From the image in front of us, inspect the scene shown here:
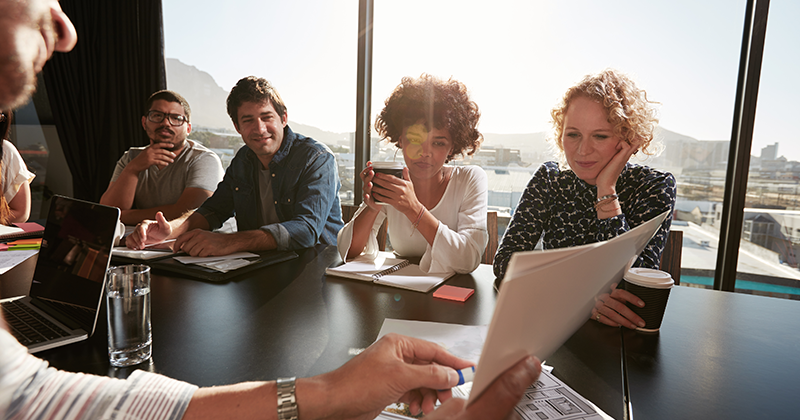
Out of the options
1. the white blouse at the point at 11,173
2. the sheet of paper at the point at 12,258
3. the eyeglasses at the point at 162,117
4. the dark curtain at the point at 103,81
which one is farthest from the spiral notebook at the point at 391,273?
the dark curtain at the point at 103,81

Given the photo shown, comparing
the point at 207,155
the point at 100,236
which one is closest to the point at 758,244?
the point at 100,236

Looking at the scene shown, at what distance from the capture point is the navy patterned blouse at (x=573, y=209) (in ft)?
4.71

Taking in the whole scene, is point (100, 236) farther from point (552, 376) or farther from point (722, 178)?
point (722, 178)

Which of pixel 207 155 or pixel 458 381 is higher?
pixel 207 155

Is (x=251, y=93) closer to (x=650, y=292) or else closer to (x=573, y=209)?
(x=573, y=209)

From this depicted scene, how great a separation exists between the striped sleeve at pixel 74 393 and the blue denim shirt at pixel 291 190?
1.22 m

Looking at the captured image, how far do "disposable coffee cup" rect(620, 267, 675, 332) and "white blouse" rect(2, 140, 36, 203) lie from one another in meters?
3.23

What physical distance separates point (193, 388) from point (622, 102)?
159 centimetres

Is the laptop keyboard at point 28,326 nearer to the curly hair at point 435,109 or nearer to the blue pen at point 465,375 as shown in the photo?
the blue pen at point 465,375

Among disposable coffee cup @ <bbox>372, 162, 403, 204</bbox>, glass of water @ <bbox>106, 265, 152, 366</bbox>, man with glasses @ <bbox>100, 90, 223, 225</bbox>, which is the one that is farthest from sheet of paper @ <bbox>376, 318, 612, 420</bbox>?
man with glasses @ <bbox>100, 90, 223, 225</bbox>

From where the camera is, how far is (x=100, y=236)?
912 millimetres

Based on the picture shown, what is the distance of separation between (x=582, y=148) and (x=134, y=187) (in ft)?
8.56

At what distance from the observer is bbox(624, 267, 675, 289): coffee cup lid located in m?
0.91

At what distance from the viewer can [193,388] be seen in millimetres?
605
